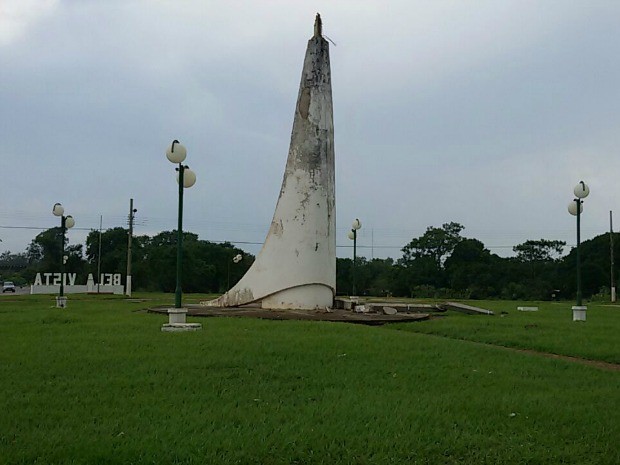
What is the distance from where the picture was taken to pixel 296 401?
21.1 feet

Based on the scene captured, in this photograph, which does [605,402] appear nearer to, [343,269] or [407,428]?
Result: [407,428]

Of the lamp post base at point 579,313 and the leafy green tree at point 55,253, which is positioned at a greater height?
the leafy green tree at point 55,253

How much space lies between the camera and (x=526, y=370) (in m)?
8.49

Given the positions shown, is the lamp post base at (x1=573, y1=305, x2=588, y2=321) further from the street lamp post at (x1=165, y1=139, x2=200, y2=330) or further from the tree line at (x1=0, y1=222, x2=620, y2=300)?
the tree line at (x1=0, y1=222, x2=620, y2=300)

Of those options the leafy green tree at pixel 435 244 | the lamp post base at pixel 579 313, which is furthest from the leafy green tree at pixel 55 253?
the lamp post base at pixel 579 313

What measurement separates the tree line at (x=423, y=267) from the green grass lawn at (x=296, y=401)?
36950 millimetres

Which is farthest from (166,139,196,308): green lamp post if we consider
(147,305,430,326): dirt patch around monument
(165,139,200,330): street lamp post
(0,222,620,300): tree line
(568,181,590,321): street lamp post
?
(0,222,620,300): tree line

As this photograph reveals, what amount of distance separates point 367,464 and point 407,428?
2.69 ft

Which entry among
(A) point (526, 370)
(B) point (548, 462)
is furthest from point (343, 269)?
(B) point (548, 462)

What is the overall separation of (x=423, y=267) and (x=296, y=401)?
49.5 meters

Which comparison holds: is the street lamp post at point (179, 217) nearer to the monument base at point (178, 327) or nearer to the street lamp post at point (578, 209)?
the monument base at point (178, 327)

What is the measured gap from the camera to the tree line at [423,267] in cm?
4881

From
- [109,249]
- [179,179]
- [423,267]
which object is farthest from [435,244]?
[179,179]

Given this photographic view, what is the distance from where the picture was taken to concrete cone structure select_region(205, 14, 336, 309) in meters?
18.4
